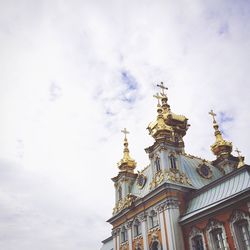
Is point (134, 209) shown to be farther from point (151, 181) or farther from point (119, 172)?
point (119, 172)

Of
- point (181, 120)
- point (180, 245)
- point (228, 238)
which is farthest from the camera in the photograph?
point (181, 120)

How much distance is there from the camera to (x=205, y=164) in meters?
37.6

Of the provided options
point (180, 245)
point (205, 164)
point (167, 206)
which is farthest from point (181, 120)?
point (180, 245)

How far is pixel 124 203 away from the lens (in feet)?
128

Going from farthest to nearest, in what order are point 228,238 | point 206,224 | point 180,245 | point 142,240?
point 142,240 → point 180,245 → point 206,224 → point 228,238

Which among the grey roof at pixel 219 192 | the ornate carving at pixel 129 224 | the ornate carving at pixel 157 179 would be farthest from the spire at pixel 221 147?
the ornate carving at pixel 129 224

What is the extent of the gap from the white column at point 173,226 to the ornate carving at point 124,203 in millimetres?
6495

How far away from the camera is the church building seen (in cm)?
2575

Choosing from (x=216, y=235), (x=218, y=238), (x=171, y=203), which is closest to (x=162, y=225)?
(x=171, y=203)

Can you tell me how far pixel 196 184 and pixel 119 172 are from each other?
11.6m

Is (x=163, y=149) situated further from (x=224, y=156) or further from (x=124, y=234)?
(x=124, y=234)

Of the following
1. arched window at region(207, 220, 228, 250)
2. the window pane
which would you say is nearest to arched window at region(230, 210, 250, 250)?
arched window at region(207, 220, 228, 250)

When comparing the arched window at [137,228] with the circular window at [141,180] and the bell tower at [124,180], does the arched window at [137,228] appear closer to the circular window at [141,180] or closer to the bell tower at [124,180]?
the bell tower at [124,180]

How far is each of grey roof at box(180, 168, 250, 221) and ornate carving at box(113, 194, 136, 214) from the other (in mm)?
7545
